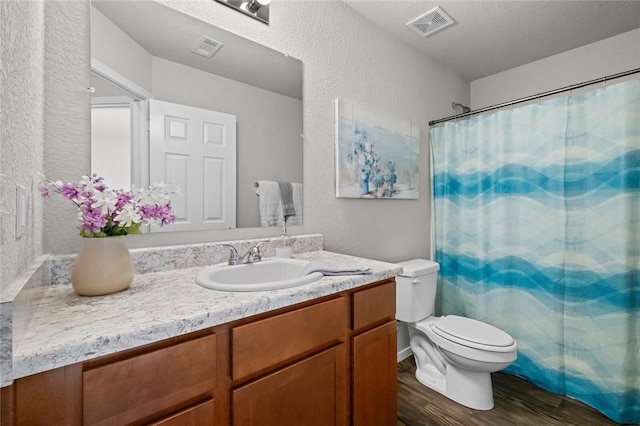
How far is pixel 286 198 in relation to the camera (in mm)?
1579

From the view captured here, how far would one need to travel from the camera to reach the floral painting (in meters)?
1.83

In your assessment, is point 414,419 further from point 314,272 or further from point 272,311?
point 272,311

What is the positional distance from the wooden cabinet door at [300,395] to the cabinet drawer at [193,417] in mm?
66

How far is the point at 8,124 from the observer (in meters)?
0.58

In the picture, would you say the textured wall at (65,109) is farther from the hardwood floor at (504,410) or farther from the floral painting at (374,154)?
the hardwood floor at (504,410)

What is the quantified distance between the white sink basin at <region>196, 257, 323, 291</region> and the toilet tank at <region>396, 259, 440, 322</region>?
90 centimetres

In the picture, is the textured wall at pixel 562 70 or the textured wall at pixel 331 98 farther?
the textured wall at pixel 562 70

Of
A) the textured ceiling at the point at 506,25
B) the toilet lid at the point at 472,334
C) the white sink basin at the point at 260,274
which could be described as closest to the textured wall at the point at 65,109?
the white sink basin at the point at 260,274

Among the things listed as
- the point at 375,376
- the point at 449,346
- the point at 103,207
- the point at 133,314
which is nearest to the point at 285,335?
the point at 133,314

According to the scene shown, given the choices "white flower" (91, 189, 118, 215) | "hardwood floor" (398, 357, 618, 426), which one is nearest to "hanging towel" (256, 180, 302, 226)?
"white flower" (91, 189, 118, 215)

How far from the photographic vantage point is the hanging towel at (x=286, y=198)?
156 cm

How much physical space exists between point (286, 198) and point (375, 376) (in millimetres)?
931

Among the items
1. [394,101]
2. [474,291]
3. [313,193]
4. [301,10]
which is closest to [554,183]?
[474,291]

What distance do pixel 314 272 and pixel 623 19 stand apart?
2.70 m
